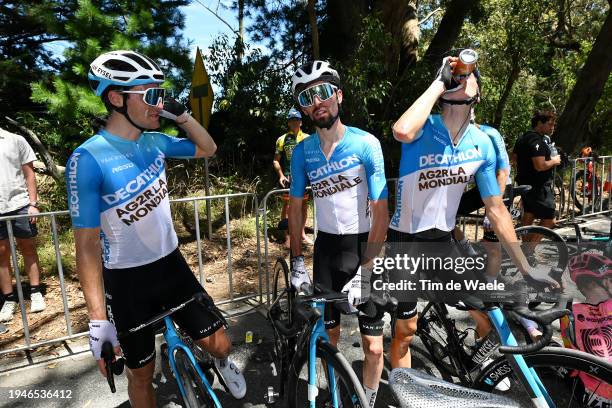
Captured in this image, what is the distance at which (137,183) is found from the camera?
91.5 inches

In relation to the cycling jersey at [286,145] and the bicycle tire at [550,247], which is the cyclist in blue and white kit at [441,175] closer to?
the bicycle tire at [550,247]

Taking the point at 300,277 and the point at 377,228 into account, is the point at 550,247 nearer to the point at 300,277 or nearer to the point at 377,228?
the point at 377,228

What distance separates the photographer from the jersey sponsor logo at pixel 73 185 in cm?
211

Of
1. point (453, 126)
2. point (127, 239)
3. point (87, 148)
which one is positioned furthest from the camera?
point (453, 126)

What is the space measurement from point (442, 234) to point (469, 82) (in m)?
0.96

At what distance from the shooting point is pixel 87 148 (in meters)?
2.18

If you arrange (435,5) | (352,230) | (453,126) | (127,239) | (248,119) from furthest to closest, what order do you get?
(435,5) → (248,119) → (352,230) → (453,126) → (127,239)

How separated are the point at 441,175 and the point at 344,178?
62 centimetres

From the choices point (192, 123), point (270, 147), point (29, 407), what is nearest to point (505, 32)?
point (270, 147)

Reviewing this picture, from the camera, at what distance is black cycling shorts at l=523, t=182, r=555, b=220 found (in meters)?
5.65

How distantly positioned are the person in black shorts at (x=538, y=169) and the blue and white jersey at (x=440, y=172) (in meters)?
3.49

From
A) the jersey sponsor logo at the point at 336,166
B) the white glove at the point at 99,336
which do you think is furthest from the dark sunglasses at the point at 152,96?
the white glove at the point at 99,336

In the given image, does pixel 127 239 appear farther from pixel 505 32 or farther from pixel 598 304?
pixel 505 32

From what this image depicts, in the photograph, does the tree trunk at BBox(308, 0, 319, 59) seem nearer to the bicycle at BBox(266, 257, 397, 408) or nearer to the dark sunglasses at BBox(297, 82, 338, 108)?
the dark sunglasses at BBox(297, 82, 338, 108)
